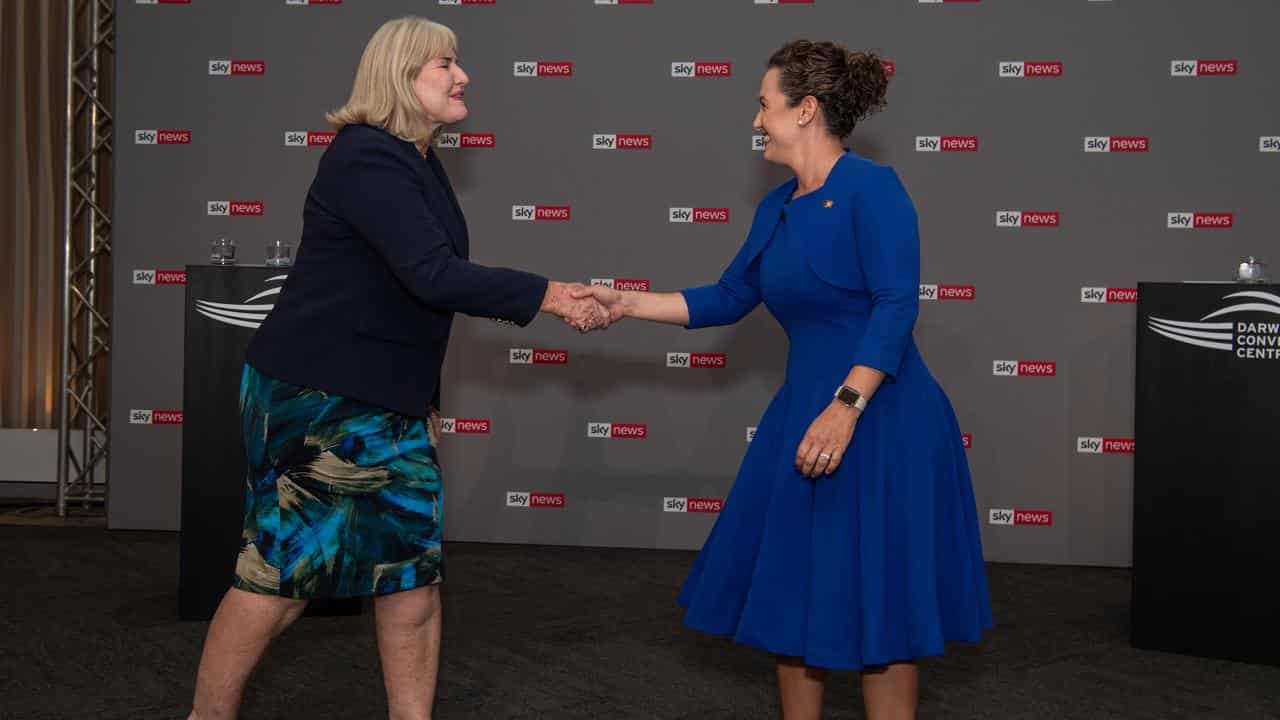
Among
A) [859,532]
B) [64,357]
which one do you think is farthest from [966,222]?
[64,357]

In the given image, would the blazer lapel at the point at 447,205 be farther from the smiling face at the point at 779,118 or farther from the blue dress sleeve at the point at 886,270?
the blue dress sleeve at the point at 886,270

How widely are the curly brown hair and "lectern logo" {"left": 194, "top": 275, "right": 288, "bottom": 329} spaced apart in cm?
214

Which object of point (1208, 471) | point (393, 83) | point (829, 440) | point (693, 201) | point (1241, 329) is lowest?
point (1208, 471)

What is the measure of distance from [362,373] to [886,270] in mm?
1027

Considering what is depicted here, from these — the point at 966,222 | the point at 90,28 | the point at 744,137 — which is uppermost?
the point at 90,28

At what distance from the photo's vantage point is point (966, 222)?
17.2ft

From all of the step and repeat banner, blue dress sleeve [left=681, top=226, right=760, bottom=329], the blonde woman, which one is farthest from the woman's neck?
the step and repeat banner

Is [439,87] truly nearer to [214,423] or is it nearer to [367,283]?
[367,283]

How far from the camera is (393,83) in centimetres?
214

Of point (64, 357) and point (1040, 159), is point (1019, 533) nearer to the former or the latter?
point (1040, 159)

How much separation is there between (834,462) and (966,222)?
3435 mm

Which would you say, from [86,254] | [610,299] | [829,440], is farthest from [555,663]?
[86,254]

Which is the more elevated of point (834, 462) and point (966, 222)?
point (966, 222)

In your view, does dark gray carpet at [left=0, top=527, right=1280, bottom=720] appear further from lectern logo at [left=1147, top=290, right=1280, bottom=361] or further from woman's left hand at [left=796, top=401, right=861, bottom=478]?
woman's left hand at [left=796, top=401, right=861, bottom=478]
